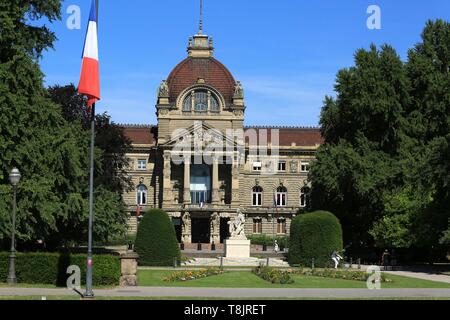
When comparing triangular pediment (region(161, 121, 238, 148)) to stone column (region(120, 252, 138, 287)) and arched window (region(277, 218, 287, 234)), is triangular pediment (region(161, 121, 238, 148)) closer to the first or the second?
arched window (region(277, 218, 287, 234))

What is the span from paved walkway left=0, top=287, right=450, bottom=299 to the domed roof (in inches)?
2679

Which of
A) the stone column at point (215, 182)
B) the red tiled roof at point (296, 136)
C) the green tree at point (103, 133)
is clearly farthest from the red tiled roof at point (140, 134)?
the green tree at point (103, 133)

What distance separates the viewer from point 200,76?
9656 centimetres

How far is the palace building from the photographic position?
94.8m

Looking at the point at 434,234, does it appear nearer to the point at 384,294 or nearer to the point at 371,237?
the point at 371,237

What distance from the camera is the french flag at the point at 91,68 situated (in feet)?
82.2

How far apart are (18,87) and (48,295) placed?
15.8 m

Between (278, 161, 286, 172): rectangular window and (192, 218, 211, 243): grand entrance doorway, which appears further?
(278, 161, 286, 172): rectangular window

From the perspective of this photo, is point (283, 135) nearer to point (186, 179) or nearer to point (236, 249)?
point (186, 179)

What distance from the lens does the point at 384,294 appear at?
27.8m

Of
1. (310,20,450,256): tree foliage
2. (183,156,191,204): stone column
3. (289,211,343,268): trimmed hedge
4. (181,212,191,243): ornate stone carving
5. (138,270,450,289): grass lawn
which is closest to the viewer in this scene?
(138,270,450,289): grass lawn

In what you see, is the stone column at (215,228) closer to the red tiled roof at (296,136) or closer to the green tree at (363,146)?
the red tiled roof at (296,136)

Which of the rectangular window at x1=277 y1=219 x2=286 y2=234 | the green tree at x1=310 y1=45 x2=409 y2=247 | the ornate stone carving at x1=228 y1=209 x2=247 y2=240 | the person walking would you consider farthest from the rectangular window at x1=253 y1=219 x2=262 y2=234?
the person walking

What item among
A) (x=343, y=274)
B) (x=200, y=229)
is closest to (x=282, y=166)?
(x=200, y=229)
